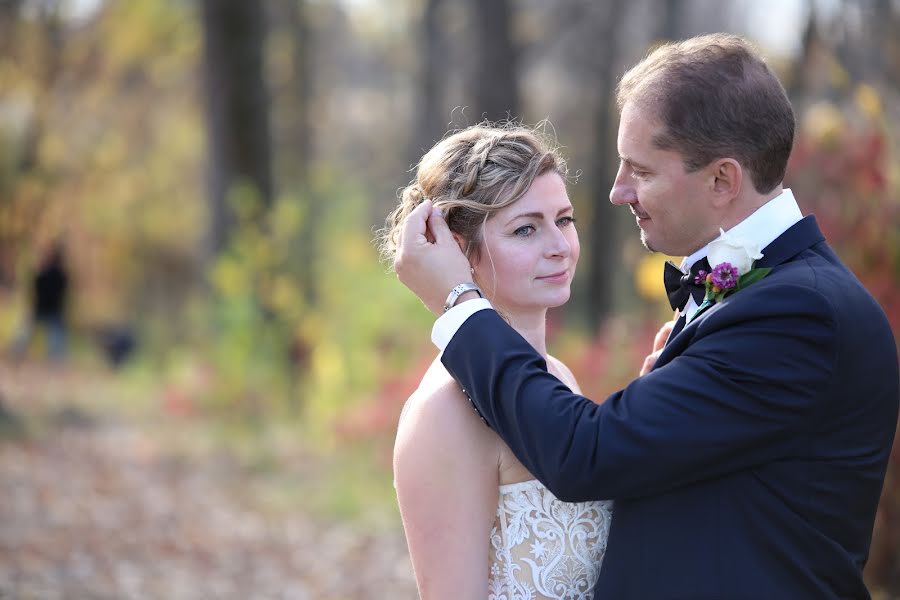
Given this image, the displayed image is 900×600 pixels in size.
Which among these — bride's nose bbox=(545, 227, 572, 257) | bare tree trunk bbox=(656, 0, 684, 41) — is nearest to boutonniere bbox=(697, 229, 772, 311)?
bride's nose bbox=(545, 227, 572, 257)

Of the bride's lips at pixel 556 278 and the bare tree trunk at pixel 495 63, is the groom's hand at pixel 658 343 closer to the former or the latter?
the bride's lips at pixel 556 278

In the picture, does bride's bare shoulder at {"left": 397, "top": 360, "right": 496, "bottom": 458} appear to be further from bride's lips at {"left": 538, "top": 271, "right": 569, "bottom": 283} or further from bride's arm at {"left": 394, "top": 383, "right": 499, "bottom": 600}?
bride's lips at {"left": 538, "top": 271, "right": 569, "bottom": 283}

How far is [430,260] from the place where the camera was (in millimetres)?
2510

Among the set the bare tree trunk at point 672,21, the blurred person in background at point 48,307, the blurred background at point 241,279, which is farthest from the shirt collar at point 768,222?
the bare tree trunk at point 672,21

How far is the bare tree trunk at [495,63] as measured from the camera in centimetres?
1059

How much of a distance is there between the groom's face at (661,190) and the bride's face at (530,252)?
0.93ft

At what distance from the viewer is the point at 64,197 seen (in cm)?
1564

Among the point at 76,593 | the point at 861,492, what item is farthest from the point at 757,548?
the point at 76,593

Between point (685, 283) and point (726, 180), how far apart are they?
29 centimetres

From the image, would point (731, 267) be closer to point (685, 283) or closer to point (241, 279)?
point (685, 283)

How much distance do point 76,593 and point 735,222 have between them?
209 inches

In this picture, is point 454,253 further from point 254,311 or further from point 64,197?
point 64,197

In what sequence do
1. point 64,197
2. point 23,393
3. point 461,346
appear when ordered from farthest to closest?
point 64,197 < point 23,393 < point 461,346

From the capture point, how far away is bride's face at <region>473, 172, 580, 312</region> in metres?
2.75
